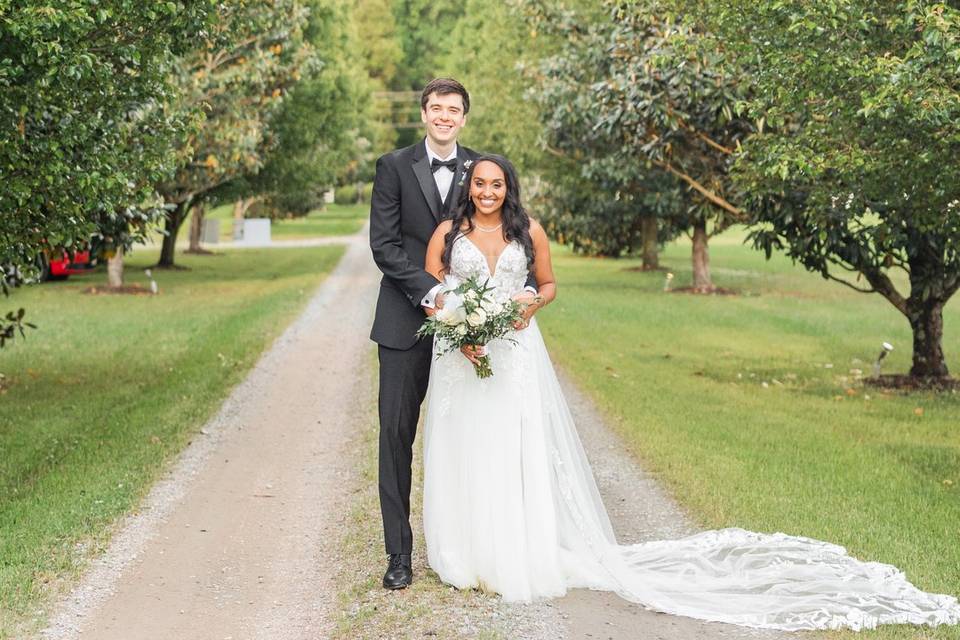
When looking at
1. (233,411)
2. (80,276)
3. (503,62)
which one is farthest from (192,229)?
(233,411)

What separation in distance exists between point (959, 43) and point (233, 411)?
25.3 feet

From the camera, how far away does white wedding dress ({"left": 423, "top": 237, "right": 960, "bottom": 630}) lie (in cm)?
630

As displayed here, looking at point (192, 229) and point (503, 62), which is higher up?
point (503, 62)

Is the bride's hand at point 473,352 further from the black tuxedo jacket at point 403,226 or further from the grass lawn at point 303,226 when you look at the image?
the grass lawn at point 303,226

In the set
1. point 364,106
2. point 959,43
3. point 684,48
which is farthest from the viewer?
point 364,106

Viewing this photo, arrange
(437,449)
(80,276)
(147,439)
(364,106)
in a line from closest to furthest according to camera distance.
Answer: (437,449)
(147,439)
(80,276)
(364,106)

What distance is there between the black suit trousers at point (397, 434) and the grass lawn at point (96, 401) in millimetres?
1831

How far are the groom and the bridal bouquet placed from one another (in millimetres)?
233

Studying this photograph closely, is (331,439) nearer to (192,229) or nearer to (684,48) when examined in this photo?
(684,48)

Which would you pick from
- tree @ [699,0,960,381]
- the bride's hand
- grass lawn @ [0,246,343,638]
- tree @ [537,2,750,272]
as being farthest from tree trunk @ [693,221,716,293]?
the bride's hand

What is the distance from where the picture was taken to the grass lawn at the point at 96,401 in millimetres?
7473

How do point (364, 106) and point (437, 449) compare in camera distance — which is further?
point (364, 106)

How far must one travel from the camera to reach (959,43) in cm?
870

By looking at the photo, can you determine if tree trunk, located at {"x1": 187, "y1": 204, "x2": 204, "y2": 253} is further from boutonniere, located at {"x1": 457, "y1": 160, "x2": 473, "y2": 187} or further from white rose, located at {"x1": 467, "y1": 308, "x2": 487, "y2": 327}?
white rose, located at {"x1": 467, "y1": 308, "x2": 487, "y2": 327}
